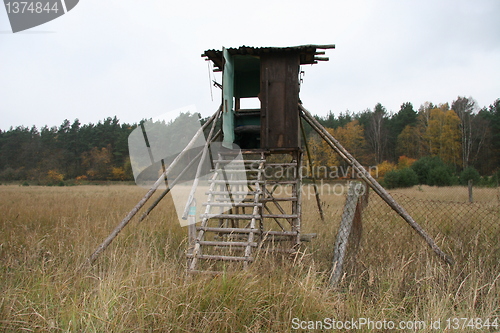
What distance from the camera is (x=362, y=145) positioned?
42.0 meters

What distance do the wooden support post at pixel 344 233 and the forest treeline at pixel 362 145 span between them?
29.3m

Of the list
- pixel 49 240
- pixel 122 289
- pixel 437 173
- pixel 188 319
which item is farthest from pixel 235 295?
pixel 437 173

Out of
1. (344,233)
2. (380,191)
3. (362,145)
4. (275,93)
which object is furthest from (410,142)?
(344,233)

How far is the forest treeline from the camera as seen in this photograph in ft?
124

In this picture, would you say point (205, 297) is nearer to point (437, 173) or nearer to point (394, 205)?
point (394, 205)

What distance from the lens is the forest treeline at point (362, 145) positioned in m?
37.7

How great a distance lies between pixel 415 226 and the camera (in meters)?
5.20

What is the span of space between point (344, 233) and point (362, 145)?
4074cm

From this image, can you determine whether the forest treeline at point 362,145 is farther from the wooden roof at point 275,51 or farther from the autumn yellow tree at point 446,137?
the wooden roof at point 275,51

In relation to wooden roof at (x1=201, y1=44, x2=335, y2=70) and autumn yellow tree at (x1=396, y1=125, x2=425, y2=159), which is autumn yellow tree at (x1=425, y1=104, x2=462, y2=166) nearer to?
autumn yellow tree at (x1=396, y1=125, x2=425, y2=159)

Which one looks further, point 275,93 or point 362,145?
point 362,145

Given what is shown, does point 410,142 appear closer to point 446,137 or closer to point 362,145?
point 446,137

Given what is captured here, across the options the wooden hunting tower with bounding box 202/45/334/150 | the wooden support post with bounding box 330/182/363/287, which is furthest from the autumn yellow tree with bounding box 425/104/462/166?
the wooden support post with bounding box 330/182/363/287

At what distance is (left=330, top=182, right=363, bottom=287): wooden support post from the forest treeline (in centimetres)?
2929
